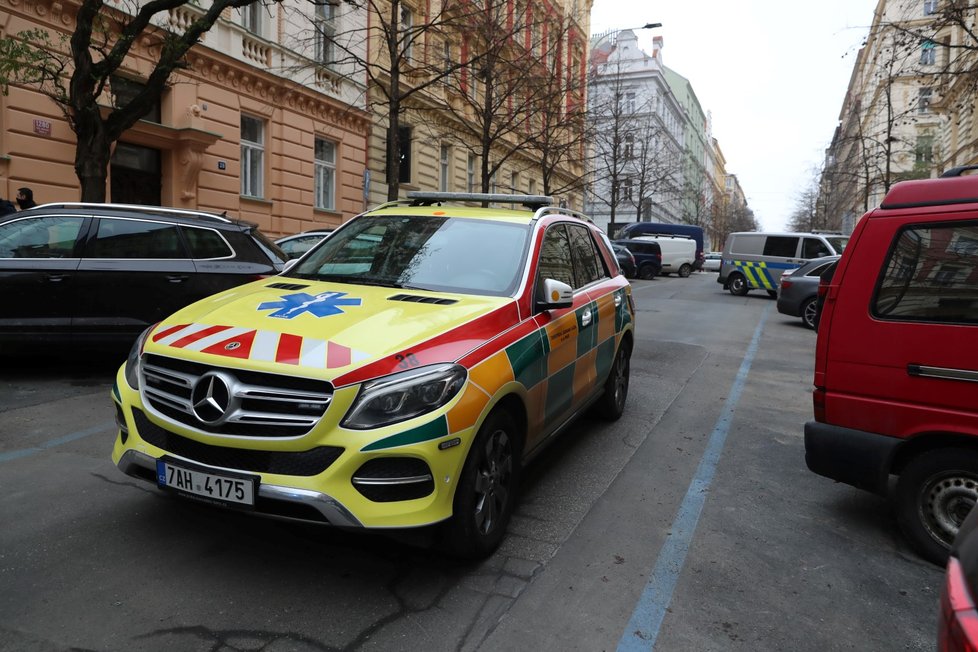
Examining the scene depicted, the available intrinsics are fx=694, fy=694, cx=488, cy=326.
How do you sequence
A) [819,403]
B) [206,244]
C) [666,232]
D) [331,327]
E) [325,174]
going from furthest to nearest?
[666,232]
[325,174]
[206,244]
[819,403]
[331,327]

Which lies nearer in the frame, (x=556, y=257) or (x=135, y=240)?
(x=556, y=257)

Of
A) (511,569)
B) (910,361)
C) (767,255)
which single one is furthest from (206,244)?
(767,255)

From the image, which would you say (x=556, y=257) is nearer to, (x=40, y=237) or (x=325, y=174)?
(x=40, y=237)

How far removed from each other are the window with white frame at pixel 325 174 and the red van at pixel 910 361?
60.5ft

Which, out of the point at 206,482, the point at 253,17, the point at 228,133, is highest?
the point at 253,17

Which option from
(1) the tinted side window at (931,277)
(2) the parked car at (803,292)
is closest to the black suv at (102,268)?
(1) the tinted side window at (931,277)

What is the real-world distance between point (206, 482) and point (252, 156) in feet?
55.5

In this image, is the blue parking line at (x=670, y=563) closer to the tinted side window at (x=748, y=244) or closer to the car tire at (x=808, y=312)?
the car tire at (x=808, y=312)

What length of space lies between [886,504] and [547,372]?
2400 millimetres

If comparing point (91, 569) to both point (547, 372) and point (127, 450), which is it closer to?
point (127, 450)

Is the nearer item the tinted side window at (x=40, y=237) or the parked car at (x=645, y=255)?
the tinted side window at (x=40, y=237)

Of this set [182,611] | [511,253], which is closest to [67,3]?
[511,253]

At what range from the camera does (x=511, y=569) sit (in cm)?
336

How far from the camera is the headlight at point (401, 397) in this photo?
2857 mm
